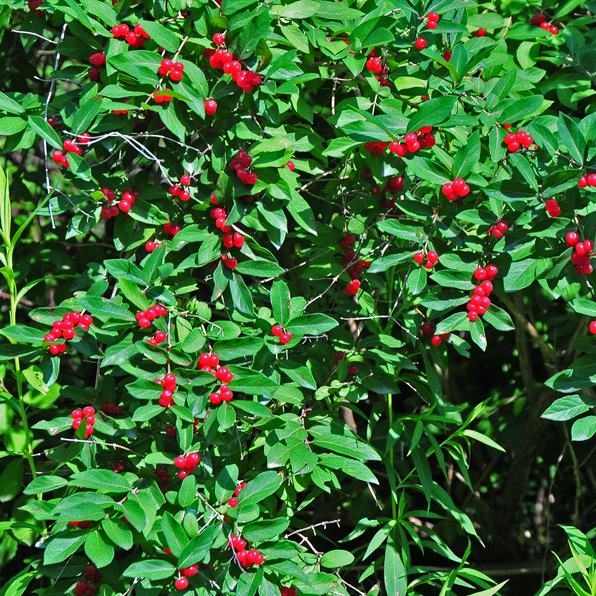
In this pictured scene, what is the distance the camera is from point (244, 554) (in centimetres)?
125

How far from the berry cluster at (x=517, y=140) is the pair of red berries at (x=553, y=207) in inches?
5.3

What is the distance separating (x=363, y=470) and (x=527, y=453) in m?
0.96

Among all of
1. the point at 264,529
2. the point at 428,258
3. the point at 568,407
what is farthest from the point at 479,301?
the point at 264,529

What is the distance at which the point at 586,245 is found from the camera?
1.18 m

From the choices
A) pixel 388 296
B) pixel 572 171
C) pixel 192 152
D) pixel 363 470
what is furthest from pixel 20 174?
pixel 572 171

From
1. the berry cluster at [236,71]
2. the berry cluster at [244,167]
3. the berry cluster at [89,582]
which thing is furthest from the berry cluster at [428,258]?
the berry cluster at [89,582]

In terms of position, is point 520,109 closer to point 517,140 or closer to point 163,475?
point 517,140

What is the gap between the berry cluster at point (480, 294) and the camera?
50.3 inches

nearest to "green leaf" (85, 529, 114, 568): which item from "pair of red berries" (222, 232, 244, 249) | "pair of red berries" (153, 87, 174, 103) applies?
"pair of red berries" (222, 232, 244, 249)

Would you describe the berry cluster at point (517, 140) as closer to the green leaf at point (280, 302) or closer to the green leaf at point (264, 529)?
the green leaf at point (280, 302)

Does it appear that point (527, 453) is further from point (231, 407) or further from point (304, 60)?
point (304, 60)

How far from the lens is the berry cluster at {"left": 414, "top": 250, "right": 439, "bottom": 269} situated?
4.23 ft

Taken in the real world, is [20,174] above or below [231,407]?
below

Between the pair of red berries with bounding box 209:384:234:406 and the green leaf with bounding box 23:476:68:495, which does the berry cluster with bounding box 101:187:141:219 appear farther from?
the green leaf with bounding box 23:476:68:495
